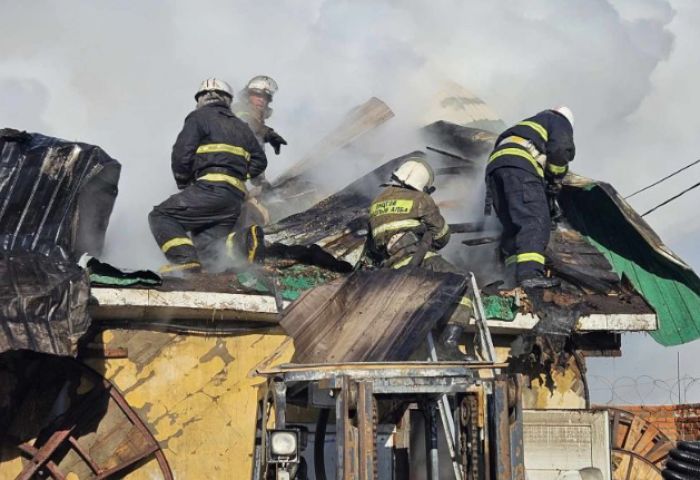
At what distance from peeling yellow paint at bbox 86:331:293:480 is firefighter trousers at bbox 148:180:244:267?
0.89m

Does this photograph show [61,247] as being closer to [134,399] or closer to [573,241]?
[134,399]

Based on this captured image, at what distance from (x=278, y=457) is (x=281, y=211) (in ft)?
18.4

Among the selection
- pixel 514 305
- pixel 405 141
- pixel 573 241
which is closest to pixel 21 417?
pixel 514 305

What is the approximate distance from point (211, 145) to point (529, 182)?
2884 mm

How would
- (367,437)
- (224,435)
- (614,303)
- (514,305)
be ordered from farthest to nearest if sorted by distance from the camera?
(614,303), (514,305), (224,435), (367,437)

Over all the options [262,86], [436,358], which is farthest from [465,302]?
[262,86]

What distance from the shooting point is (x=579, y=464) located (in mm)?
7383

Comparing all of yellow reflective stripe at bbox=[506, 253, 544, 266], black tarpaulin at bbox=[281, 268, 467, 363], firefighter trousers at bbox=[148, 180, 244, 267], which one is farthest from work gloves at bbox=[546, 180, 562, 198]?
black tarpaulin at bbox=[281, 268, 467, 363]

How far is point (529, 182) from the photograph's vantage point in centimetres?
916

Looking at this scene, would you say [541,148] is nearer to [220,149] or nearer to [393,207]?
[393,207]

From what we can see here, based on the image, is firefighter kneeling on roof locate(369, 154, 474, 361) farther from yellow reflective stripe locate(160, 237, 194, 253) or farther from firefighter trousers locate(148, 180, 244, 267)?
yellow reflective stripe locate(160, 237, 194, 253)

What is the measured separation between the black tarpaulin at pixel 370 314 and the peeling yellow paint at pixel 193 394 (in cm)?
121

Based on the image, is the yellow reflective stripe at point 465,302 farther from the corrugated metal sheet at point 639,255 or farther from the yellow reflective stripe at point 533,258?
the corrugated metal sheet at point 639,255

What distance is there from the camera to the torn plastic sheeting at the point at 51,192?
798 cm
